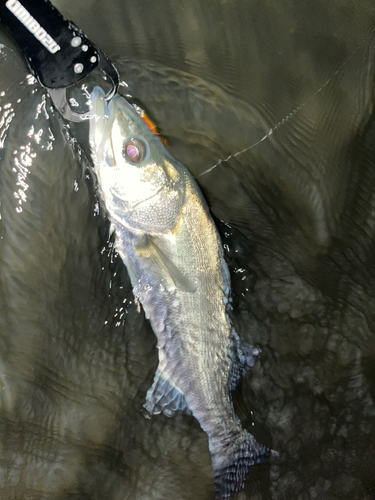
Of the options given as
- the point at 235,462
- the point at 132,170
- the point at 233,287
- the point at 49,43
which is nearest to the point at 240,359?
the point at 233,287

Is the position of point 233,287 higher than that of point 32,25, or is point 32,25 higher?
point 32,25

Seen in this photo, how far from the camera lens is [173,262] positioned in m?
1.44

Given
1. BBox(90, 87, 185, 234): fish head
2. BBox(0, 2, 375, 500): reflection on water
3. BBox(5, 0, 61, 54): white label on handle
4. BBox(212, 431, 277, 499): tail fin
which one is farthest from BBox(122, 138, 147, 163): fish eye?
BBox(212, 431, 277, 499): tail fin

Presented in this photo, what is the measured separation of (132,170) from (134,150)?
0.07 metres

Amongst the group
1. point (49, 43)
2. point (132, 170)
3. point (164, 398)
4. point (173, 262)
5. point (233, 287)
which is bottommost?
point (164, 398)

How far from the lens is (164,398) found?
1542mm

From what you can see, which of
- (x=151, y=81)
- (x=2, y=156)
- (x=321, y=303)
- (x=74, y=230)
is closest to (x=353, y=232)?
(x=321, y=303)

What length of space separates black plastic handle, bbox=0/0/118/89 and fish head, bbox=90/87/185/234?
11cm

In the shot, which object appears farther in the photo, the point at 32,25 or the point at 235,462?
the point at 235,462

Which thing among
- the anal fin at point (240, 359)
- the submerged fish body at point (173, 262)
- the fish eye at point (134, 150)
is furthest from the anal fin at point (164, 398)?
the fish eye at point (134, 150)

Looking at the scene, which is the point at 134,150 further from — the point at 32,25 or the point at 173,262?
the point at 32,25

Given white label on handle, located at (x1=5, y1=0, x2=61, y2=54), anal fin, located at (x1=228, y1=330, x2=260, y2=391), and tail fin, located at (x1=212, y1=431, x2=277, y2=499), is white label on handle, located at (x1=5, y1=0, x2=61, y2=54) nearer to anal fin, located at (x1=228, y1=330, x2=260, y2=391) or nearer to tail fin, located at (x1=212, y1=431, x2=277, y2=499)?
anal fin, located at (x1=228, y1=330, x2=260, y2=391)

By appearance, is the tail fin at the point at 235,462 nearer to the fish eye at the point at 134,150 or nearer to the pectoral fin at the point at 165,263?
the pectoral fin at the point at 165,263

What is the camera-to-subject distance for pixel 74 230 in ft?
5.13
